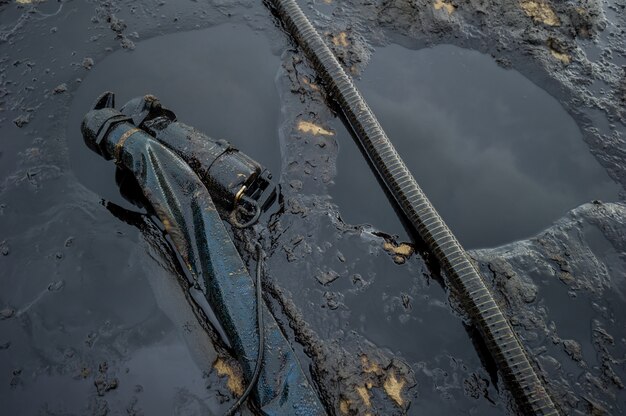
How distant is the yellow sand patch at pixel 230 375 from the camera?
2590mm

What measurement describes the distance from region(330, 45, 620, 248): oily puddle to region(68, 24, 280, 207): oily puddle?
65 centimetres

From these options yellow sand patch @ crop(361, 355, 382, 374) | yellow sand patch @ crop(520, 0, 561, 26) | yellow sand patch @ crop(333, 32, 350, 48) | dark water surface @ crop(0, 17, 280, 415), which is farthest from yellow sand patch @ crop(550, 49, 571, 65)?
yellow sand patch @ crop(361, 355, 382, 374)

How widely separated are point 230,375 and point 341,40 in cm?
281

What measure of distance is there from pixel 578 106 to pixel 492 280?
174 cm

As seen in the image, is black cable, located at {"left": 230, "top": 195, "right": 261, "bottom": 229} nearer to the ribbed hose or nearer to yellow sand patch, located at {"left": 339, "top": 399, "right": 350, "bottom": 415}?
the ribbed hose

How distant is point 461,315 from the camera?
288 cm

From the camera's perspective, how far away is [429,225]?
3035 millimetres

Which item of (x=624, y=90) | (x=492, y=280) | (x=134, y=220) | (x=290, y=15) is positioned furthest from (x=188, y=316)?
(x=624, y=90)

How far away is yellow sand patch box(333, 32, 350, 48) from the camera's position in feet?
13.4

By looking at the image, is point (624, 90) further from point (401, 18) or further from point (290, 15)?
point (290, 15)

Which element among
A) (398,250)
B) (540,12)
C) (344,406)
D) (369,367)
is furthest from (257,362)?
(540,12)

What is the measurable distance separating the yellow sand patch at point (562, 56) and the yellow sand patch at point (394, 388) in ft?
9.66

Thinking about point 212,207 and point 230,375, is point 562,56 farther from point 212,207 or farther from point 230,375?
point 230,375

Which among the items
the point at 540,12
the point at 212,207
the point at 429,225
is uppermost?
the point at 540,12
